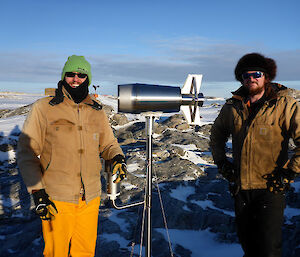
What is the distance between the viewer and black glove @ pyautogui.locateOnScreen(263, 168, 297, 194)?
2658 mm

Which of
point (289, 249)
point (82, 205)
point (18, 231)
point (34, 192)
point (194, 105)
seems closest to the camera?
point (34, 192)

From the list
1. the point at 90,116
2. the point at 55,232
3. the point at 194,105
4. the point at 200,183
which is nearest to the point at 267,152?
the point at 194,105

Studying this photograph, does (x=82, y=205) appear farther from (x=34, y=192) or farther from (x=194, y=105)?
(x=194, y=105)

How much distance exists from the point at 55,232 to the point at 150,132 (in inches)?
58.6

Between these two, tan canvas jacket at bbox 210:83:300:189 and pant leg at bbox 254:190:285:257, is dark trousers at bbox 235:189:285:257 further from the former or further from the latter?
tan canvas jacket at bbox 210:83:300:189


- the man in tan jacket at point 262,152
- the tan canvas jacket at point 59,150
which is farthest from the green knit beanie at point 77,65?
the man in tan jacket at point 262,152

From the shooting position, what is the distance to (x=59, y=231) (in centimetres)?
279

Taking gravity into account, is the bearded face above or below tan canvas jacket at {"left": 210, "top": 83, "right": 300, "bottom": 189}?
above

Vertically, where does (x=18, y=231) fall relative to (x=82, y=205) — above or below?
below

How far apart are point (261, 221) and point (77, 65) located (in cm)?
249

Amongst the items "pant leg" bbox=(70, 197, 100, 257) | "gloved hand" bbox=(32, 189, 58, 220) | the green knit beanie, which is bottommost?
"pant leg" bbox=(70, 197, 100, 257)

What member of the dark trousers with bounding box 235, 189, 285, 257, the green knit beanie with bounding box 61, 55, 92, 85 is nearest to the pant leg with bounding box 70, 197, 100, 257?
the green knit beanie with bounding box 61, 55, 92, 85

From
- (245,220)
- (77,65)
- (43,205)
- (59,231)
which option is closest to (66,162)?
(43,205)

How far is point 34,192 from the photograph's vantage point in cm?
266
